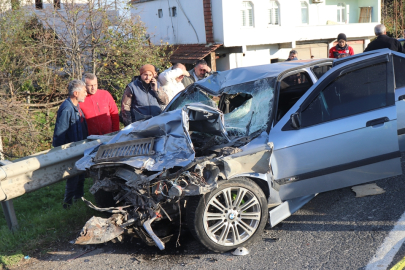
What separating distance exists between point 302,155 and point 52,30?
11097 mm

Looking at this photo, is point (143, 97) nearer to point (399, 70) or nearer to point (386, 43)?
point (399, 70)

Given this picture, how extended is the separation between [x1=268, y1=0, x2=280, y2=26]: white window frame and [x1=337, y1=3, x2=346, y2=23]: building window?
23.1 ft

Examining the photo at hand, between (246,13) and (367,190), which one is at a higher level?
(246,13)

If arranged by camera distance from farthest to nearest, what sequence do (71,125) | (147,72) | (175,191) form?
(147,72), (71,125), (175,191)

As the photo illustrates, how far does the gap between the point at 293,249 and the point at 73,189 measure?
324 cm

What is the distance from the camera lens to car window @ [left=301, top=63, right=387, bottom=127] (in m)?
4.44

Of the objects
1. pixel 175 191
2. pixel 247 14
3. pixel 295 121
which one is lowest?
pixel 175 191

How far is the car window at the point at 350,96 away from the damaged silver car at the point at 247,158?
11 mm

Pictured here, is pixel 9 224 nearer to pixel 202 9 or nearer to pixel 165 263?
pixel 165 263

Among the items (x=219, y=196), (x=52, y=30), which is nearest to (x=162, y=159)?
(x=219, y=196)

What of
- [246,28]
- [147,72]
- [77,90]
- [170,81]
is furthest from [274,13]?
[77,90]

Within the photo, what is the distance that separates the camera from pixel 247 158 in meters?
3.91

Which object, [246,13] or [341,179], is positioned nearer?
[341,179]

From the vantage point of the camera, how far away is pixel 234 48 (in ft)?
71.1
